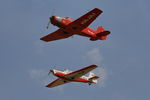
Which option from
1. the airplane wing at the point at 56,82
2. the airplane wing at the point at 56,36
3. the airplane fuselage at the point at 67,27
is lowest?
the airplane wing at the point at 56,82

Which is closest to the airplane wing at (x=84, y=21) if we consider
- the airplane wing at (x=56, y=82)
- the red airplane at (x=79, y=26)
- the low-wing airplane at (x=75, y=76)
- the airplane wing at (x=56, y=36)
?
the red airplane at (x=79, y=26)

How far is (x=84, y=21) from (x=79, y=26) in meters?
1.16

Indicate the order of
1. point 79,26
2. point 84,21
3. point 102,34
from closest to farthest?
point 84,21, point 79,26, point 102,34

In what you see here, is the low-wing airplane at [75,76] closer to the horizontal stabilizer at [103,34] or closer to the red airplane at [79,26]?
the horizontal stabilizer at [103,34]

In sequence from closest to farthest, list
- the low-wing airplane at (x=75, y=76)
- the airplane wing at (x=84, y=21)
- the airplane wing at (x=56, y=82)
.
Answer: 1. the airplane wing at (x=84, y=21)
2. the low-wing airplane at (x=75, y=76)
3. the airplane wing at (x=56, y=82)

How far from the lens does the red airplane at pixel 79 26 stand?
198 feet

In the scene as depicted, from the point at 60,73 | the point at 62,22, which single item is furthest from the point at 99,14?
the point at 60,73

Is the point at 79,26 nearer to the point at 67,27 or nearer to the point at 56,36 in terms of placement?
the point at 67,27

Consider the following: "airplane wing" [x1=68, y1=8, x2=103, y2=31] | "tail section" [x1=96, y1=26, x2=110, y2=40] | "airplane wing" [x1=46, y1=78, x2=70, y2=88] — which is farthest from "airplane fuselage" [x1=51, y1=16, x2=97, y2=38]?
"airplane wing" [x1=46, y1=78, x2=70, y2=88]

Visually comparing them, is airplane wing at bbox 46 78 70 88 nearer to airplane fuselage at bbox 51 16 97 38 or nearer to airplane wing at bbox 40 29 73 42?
airplane wing at bbox 40 29 73 42

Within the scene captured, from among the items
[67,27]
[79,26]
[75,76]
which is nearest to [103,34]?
[79,26]

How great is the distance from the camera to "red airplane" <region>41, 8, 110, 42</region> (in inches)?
2373

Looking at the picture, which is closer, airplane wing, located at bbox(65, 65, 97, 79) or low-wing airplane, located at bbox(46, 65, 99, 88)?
airplane wing, located at bbox(65, 65, 97, 79)

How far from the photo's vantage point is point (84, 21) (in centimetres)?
6162
